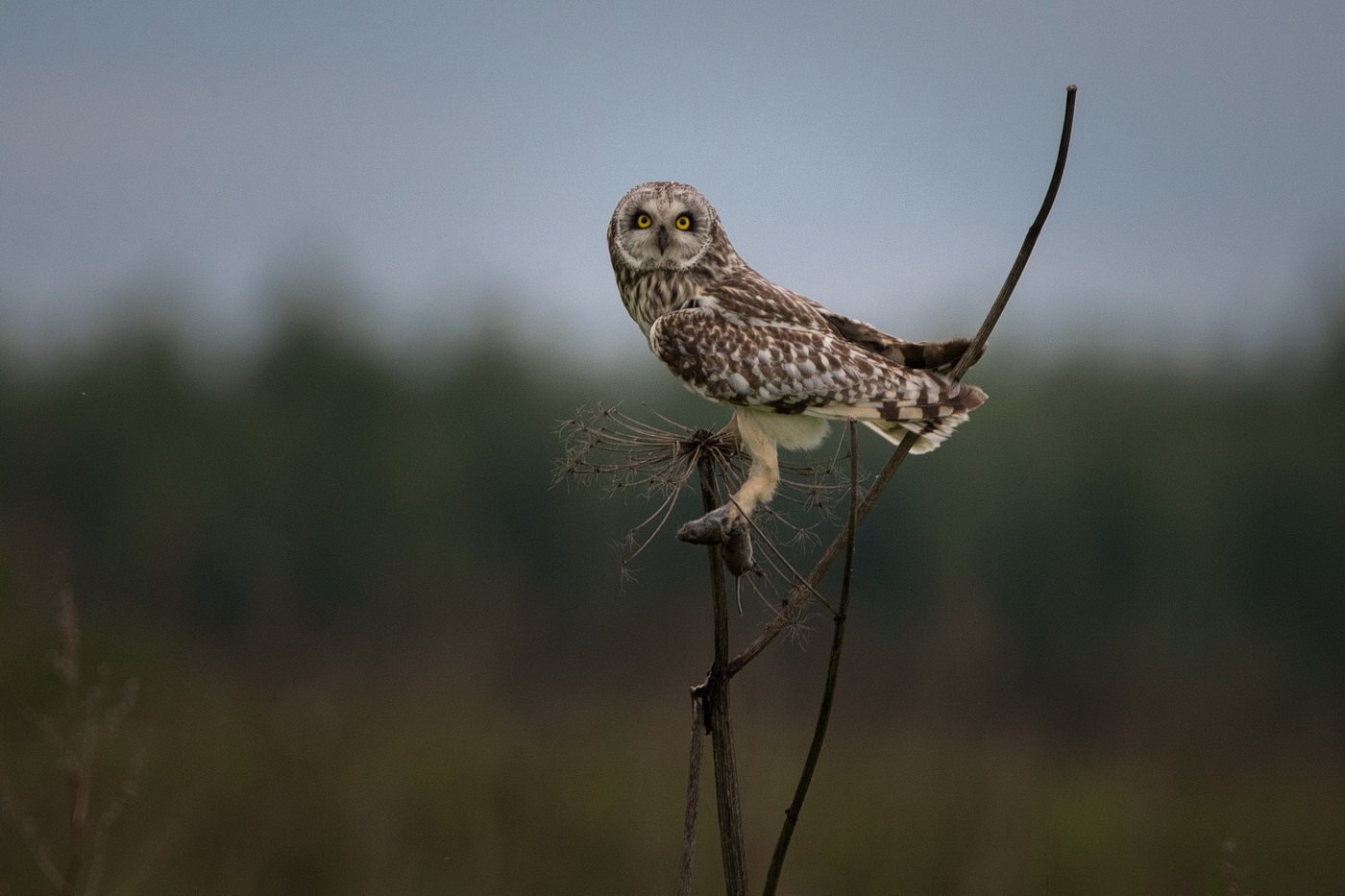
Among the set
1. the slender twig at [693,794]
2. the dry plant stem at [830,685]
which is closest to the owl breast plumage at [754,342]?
the dry plant stem at [830,685]

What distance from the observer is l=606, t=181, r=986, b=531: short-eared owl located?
2.23 meters

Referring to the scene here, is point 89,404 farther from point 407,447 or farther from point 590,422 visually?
point 590,422

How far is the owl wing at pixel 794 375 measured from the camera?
2.22 metres

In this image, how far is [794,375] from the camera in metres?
2.23

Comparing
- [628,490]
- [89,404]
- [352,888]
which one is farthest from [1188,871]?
[89,404]

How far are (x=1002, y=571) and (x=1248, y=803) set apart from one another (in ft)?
6.60

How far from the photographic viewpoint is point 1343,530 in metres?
7.19

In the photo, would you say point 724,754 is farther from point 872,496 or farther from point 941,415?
point 941,415

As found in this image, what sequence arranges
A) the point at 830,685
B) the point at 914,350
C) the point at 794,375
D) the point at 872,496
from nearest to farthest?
the point at 830,685
the point at 872,496
the point at 794,375
the point at 914,350

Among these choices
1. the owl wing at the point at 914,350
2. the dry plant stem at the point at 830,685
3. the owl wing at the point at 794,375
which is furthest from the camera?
the owl wing at the point at 914,350

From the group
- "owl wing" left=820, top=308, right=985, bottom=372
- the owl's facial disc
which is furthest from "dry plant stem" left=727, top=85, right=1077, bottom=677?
the owl's facial disc

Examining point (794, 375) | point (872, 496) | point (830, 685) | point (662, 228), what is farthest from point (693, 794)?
point (662, 228)

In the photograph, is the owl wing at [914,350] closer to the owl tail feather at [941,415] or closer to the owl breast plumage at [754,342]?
the owl breast plumage at [754,342]

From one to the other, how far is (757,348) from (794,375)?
0.10 metres
